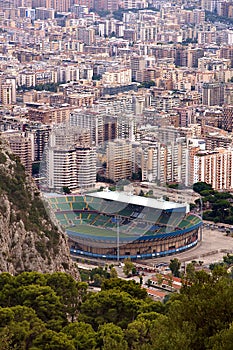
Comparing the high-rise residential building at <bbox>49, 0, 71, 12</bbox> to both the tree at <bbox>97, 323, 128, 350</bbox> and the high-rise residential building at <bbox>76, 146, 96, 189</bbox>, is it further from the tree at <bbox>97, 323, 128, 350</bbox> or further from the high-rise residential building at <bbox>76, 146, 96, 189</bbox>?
the tree at <bbox>97, 323, 128, 350</bbox>

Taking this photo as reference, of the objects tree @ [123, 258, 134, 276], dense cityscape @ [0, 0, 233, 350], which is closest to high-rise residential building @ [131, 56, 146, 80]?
dense cityscape @ [0, 0, 233, 350]

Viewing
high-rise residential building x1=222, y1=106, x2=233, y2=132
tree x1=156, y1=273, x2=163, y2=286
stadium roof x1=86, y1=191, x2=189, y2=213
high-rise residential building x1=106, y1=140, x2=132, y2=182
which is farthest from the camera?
high-rise residential building x1=222, y1=106, x2=233, y2=132

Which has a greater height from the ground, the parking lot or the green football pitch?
the green football pitch

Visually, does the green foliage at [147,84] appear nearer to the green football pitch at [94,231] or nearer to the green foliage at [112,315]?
the green football pitch at [94,231]

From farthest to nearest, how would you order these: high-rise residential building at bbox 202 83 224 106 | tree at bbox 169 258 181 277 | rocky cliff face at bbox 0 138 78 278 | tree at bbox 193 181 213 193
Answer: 1. high-rise residential building at bbox 202 83 224 106
2. tree at bbox 193 181 213 193
3. tree at bbox 169 258 181 277
4. rocky cliff face at bbox 0 138 78 278

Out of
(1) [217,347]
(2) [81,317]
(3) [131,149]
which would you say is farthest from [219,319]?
(3) [131,149]

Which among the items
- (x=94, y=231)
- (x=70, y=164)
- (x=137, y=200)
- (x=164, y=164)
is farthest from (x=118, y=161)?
(x=94, y=231)
